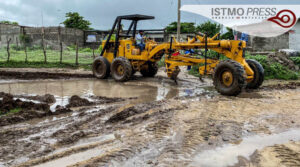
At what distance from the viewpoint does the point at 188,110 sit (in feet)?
19.2

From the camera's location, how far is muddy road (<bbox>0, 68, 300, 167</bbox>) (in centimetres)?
353

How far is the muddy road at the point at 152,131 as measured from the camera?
11.6ft

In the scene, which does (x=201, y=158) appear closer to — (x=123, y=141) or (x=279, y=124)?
(x=123, y=141)

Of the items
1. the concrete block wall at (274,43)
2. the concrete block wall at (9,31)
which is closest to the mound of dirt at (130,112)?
the concrete block wall at (274,43)

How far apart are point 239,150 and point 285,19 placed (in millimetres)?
21395

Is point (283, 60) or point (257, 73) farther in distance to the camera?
point (283, 60)

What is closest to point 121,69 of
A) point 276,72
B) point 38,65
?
point 276,72

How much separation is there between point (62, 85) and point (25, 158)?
21.4 ft

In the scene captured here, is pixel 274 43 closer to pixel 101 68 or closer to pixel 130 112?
pixel 101 68

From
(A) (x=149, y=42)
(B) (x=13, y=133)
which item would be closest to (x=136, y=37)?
(A) (x=149, y=42)

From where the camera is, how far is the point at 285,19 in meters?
22.0

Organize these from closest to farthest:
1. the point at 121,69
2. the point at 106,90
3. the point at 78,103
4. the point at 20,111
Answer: the point at 20,111
the point at 78,103
the point at 106,90
the point at 121,69

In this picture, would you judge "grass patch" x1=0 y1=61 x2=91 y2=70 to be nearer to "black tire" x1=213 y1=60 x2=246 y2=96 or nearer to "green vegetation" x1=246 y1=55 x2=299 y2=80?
"green vegetation" x1=246 y1=55 x2=299 y2=80

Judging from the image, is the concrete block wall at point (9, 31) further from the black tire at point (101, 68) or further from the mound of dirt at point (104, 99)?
the mound of dirt at point (104, 99)
